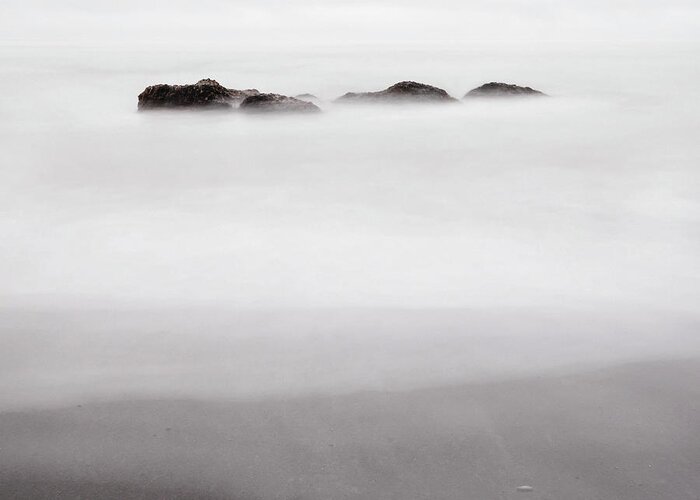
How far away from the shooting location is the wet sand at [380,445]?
6.62 ft

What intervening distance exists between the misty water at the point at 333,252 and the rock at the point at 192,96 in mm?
341

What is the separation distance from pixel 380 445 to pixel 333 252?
234 centimetres

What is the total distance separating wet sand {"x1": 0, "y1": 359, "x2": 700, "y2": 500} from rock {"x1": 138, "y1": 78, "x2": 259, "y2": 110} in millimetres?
8459

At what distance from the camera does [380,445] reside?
7.30 feet

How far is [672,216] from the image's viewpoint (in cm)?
525

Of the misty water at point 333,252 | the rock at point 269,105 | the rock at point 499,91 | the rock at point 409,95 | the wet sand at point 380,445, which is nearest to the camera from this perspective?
the wet sand at point 380,445

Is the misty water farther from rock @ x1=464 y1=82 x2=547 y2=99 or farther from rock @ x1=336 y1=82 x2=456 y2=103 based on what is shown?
rock @ x1=464 y1=82 x2=547 y2=99

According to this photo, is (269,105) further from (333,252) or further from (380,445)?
(380,445)

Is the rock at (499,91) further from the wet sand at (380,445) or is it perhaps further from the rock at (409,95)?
the wet sand at (380,445)

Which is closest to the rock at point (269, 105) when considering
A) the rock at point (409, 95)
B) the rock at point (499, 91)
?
the rock at point (409, 95)

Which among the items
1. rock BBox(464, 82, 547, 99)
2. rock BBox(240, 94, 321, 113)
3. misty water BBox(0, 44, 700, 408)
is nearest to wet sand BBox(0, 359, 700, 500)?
misty water BBox(0, 44, 700, 408)

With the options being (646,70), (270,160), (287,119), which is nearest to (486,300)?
(270,160)

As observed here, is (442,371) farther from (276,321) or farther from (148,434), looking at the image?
(148,434)

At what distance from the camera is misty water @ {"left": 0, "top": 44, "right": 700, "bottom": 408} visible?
2889 millimetres
